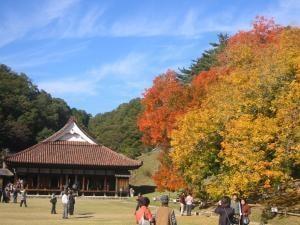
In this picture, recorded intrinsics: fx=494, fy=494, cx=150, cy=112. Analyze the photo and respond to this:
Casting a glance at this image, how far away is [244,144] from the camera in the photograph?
934 inches

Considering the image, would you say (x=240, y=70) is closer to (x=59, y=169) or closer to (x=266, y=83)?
(x=266, y=83)

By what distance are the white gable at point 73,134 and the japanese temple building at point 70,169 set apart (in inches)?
103

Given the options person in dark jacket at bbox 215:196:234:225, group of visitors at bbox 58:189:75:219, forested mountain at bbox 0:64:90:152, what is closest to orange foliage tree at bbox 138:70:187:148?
group of visitors at bbox 58:189:75:219

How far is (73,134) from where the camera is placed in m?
60.1

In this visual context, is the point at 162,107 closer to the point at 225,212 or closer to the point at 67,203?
the point at 67,203

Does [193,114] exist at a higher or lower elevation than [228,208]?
higher

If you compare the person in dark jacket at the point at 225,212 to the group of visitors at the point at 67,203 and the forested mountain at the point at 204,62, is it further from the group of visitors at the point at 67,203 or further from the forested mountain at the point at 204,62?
the forested mountain at the point at 204,62

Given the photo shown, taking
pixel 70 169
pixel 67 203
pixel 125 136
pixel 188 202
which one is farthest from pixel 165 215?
pixel 125 136

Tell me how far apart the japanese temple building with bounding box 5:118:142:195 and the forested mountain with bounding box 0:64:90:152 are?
1202 inches

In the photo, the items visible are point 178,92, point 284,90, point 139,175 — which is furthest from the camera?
point 139,175

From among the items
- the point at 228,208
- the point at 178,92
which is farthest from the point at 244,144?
the point at 178,92

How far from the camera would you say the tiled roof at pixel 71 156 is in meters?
54.2

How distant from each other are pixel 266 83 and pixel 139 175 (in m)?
48.7

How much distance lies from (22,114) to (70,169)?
127 ft
